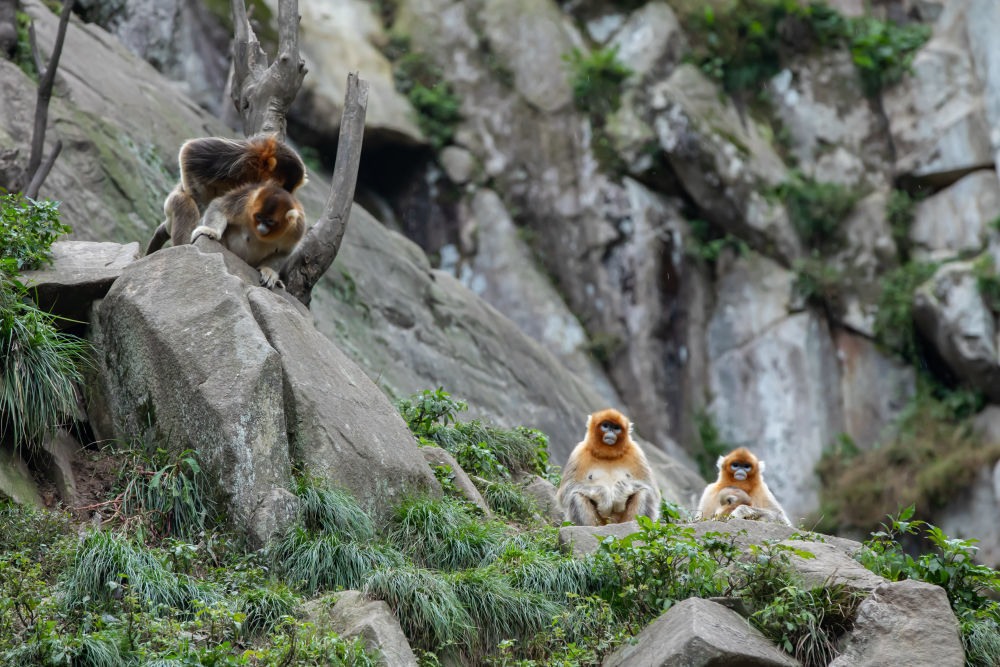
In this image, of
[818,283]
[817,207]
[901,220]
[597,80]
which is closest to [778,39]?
[817,207]

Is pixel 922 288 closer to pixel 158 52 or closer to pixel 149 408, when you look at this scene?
pixel 158 52

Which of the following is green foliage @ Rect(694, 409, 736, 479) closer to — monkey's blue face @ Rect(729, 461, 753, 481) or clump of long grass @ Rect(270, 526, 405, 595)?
monkey's blue face @ Rect(729, 461, 753, 481)

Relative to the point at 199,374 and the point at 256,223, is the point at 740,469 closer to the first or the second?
the point at 256,223

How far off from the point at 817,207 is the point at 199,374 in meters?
15.0

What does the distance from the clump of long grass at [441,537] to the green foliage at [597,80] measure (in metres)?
13.9

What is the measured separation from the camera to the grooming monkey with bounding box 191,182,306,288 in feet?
26.8

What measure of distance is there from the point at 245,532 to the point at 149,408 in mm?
1094

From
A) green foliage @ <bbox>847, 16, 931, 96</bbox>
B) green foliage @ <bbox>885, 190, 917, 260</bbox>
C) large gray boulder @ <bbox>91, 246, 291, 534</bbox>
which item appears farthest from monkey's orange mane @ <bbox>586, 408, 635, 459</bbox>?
green foliage @ <bbox>847, 16, 931, 96</bbox>

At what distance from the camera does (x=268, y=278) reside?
8.45 meters

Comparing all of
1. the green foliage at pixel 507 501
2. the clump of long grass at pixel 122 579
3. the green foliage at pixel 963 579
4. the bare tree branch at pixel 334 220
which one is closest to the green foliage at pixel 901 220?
the green foliage at pixel 507 501

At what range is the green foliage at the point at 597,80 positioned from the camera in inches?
781

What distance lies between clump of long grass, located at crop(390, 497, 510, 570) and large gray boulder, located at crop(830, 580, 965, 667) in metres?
2.33

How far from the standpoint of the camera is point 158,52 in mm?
16812

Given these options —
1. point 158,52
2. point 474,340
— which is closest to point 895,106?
point 474,340
